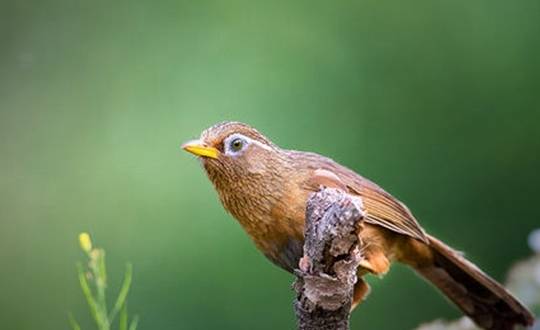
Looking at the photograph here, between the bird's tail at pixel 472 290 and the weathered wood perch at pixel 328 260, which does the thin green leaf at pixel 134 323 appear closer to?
the weathered wood perch at pixel 328 260

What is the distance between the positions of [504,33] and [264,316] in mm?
1277

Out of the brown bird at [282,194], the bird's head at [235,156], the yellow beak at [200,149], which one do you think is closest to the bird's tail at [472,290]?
the brown bird at [282,194]

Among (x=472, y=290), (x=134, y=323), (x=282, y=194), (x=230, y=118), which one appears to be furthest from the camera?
(x=230, y=118)

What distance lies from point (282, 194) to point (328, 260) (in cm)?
58

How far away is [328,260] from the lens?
2.26 m

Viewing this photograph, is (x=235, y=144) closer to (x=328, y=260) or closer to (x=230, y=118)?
(x=328, y=260)

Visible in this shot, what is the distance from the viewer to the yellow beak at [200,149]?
8.71 ft

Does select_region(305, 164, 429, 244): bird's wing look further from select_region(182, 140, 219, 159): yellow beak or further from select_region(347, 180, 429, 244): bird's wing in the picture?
select_region(182, 140, 219, 159): yellow beak

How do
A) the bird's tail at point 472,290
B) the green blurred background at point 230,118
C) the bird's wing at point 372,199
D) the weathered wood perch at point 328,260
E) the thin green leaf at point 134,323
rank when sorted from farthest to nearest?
the green blurred background at point 230,118, the bird's tail at point 472,290, the bird's wing at point 372,199, the thin green leaf at point 134,323, the weathered wood perch at point 328,260

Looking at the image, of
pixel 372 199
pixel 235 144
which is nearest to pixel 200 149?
pixel 235 144

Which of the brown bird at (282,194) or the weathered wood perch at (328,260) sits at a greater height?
the brown bird at (282,194)

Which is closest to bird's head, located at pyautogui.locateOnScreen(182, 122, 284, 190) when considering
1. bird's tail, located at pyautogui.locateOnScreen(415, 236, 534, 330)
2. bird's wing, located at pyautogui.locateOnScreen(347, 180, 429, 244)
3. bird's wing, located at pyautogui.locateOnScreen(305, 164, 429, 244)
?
bird's wing, located at pyautogui.locateOnScreen(305, 164, 429, 244)

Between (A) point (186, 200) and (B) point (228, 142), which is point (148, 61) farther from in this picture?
(B) point (228, 142)

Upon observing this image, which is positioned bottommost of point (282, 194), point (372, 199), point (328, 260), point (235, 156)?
point (328, 260)
